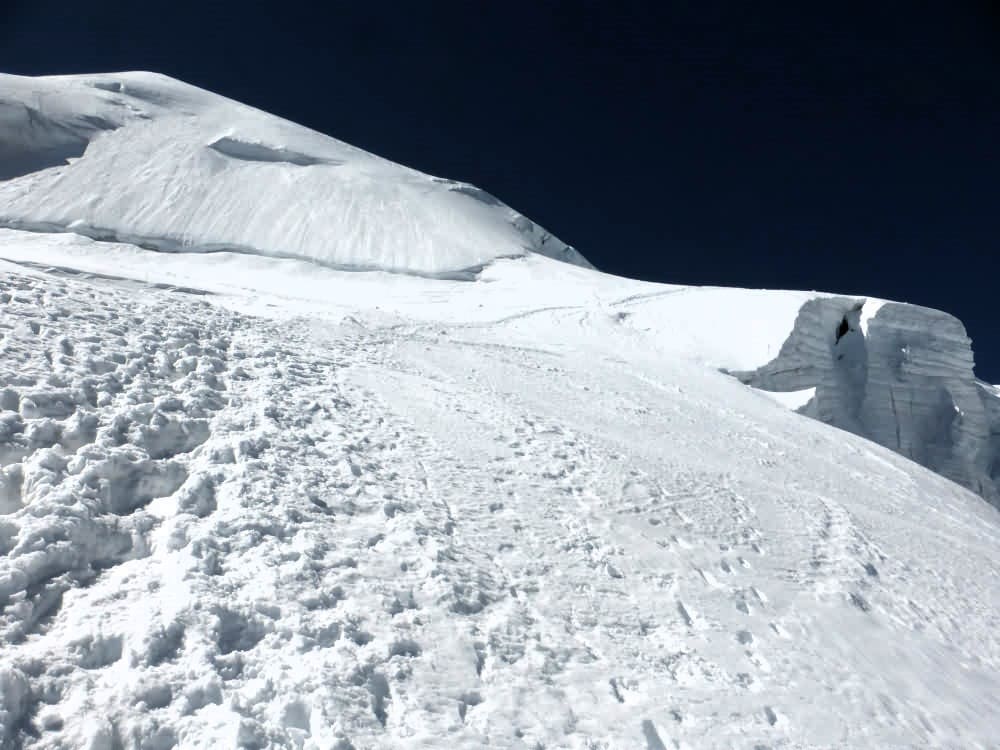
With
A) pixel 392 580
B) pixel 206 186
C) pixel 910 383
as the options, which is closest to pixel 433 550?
pixel 392 580

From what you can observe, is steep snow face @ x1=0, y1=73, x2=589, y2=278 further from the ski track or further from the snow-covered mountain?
the ski track

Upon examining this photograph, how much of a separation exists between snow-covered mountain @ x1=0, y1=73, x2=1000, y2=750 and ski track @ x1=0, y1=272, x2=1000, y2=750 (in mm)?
23

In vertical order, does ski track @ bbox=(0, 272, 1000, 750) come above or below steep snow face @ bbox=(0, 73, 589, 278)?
below

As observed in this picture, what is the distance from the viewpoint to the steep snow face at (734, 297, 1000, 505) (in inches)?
893

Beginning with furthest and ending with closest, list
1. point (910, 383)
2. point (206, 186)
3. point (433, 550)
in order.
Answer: point (206, 186) → point (910, 383) → point (433, 550)

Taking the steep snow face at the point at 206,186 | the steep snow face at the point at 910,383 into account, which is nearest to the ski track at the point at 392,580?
the steep snow face at the point at 910,383

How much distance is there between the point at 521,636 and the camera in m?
4.26

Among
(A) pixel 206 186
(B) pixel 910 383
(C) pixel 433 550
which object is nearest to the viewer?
(C) pixel 433 550

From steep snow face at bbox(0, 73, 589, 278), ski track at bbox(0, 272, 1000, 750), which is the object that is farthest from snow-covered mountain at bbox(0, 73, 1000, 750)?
steep snow face at bbox(0, 73, 589, 278)

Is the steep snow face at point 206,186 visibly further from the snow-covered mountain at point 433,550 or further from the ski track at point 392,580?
the ski track at point 392,580

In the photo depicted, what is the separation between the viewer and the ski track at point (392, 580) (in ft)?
11.1

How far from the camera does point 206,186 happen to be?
86.7ft

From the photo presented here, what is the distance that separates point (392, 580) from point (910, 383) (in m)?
24.6

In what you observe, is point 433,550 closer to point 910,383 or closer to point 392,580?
point 392,580
